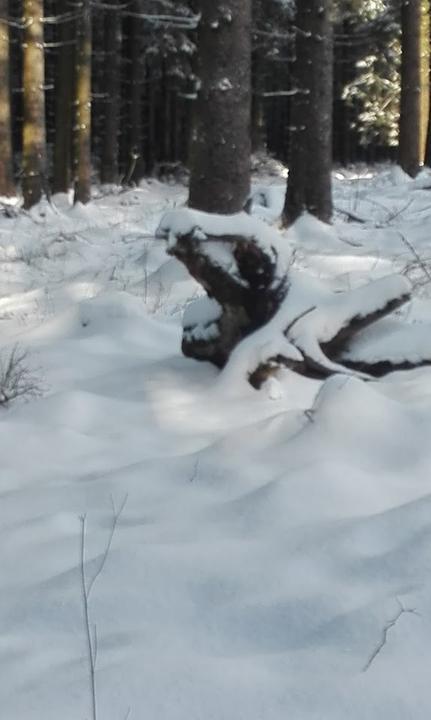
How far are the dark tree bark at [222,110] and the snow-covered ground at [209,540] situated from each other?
2893 millimetres

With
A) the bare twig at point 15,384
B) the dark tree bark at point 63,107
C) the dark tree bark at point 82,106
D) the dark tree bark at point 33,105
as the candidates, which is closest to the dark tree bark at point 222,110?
the bare twig at point 15,384

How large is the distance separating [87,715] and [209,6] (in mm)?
6823

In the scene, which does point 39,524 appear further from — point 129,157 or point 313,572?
point 129,157

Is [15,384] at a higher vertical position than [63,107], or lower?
lower

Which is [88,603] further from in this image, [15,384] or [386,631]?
[15,384]

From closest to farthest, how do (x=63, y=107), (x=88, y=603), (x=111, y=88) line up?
(x=88, y=603) → (x=63, y=107) → (x=111, y=88)

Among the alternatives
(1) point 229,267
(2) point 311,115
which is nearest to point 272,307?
(1) point 229,267

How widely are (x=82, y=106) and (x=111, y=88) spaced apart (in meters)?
5.34

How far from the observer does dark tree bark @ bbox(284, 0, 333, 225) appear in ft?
31.2

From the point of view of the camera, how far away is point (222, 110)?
7785mm

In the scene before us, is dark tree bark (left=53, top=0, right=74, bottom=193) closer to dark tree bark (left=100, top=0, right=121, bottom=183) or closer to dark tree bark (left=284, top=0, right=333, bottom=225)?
dark tree bark (left=100, top=0, right=121, bottom=183)

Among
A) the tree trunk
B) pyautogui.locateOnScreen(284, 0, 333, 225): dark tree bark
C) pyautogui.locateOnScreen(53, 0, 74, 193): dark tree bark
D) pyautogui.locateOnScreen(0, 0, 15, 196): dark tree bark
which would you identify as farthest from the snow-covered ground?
the tree trunk

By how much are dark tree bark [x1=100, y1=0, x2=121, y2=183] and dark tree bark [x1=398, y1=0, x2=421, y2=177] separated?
6.85m

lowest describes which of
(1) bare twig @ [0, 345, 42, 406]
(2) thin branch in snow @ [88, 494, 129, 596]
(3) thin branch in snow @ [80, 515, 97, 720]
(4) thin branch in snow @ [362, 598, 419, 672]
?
(1) bare twig @ [0, 345, 42, 406]
